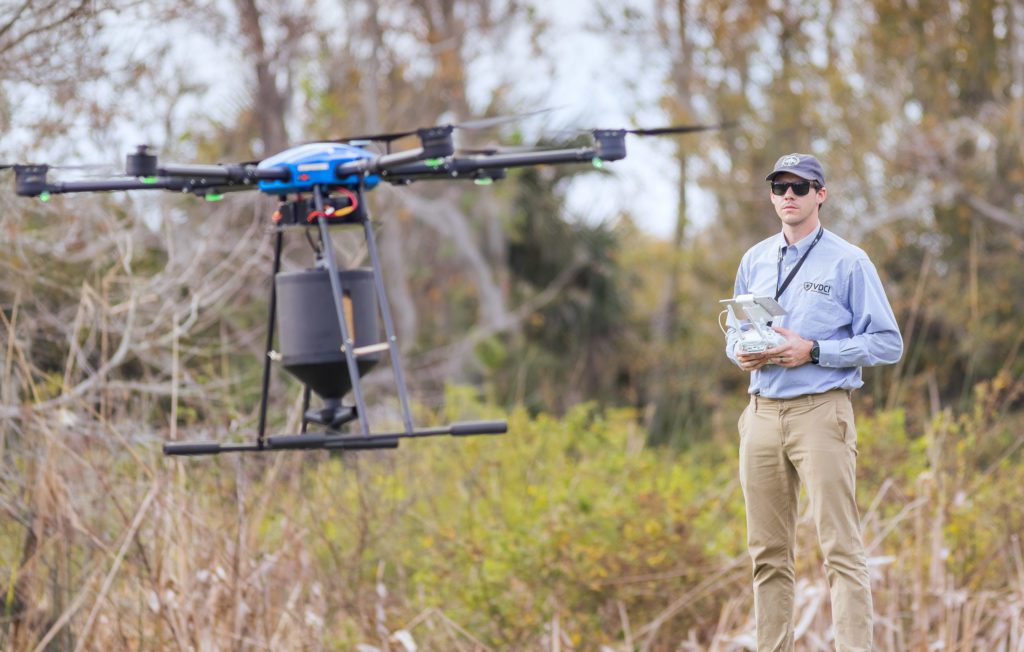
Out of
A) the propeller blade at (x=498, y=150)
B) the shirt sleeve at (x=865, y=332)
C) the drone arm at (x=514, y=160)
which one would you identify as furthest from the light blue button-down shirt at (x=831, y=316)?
the propeller blade at (x=498, y=150)

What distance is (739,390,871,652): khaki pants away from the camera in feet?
13.5

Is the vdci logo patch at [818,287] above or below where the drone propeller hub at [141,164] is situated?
below

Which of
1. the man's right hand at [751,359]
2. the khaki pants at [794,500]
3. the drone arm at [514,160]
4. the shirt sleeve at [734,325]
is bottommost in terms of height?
the khaki pants at [794,500]

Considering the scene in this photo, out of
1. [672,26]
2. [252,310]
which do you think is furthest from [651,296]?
[252,310]

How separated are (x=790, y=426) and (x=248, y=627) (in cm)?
323

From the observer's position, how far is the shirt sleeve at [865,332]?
4.08 m

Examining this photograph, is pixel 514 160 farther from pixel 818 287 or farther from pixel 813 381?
pixel 813 381

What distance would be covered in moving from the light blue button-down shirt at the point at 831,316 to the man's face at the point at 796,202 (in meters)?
0.07

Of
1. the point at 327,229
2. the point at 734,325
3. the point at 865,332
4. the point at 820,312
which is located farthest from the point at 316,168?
the point at 865,332

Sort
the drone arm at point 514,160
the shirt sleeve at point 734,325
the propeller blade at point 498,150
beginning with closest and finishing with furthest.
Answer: the shirt sleeve at point 734,325 → the drone arm at point 514,160 → the propeller blade at point 498,150

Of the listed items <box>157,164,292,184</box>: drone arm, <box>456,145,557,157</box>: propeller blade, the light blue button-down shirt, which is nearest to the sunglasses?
the light blue button-down shirt

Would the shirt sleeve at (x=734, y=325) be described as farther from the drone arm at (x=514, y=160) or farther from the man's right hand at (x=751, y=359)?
the drone arm at (x=514, y=160)

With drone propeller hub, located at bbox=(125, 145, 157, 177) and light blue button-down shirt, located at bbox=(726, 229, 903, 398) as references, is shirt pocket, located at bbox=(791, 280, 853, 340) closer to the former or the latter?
light blue button-down shirt, located at bbox=(726, 229, 903, 398)

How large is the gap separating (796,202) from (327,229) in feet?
4.58
